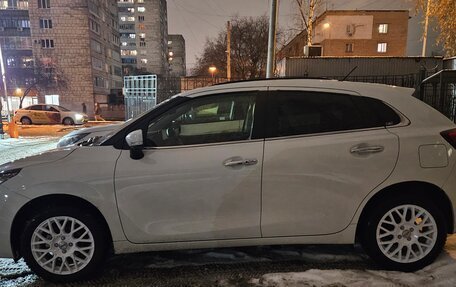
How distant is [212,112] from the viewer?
3.87 metres

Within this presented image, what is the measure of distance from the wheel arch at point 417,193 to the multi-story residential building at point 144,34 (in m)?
115

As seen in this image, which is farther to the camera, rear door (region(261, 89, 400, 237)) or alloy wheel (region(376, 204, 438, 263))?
alloy wheel (region(376, 204, 438, 263))

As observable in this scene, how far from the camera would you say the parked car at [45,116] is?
24.6m

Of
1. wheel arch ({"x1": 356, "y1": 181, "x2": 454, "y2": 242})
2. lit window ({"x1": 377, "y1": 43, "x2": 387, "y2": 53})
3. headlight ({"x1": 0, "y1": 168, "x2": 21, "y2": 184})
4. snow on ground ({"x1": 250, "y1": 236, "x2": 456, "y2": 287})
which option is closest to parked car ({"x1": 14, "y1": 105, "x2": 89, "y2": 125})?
headlight ({"x1": 0, "y1": 168, "x2": 21, "y2": 184})

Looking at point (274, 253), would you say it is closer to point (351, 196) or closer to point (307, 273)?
point (307, 273)

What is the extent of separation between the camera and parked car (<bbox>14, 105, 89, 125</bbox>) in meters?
24.6

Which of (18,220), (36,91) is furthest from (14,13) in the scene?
(18,220)

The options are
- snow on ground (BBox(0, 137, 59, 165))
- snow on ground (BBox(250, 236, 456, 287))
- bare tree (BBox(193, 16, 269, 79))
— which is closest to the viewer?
snow on ground (BBox(250, 236, 456, 287))

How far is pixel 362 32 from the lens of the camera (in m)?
44.6

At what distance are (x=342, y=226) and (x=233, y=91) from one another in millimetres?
1632

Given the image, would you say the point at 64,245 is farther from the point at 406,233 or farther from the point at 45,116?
the point at 45,116

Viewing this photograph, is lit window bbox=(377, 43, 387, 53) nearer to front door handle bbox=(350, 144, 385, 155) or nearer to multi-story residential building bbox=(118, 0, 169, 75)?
front door handle bbox=(350, 144, 385, 155)

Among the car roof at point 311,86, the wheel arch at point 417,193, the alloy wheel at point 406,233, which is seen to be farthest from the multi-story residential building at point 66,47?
the alloy wheel at point 406,233

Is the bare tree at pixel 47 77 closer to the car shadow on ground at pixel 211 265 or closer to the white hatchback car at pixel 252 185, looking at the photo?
the car shadow on ground at pixel 211 265
